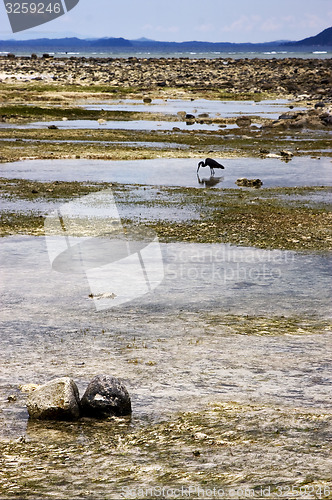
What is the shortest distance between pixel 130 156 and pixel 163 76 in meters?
68.6

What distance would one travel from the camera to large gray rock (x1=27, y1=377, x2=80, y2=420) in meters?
8.01

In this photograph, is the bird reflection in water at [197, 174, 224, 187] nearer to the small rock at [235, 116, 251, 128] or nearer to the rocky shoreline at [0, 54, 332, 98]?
the small rock at [235, 116, 251, 128]

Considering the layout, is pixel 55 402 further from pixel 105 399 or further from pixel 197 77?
pixel 197 77

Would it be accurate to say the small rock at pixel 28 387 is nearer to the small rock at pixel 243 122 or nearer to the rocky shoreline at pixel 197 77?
the small rock at pixel 243 122

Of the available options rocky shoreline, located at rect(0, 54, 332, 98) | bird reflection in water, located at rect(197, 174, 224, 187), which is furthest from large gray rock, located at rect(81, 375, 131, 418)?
rocky shoreline, located at rect(0, 54, 332, 98)

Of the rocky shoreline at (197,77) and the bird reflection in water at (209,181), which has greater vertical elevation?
the rocky shoreline at (197,77)

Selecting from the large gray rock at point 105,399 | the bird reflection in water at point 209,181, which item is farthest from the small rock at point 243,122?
the large gray rock at point 105,399

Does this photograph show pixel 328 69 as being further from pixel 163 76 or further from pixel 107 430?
pixel 107 430

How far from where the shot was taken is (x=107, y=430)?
25.8 ft

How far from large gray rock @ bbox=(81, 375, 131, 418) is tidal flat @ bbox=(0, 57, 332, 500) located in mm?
169

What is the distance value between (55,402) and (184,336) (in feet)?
11.2

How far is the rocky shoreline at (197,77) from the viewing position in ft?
267

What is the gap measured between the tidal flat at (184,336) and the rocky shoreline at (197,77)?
44.7 meters

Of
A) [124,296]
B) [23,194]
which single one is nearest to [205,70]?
[23,194]
